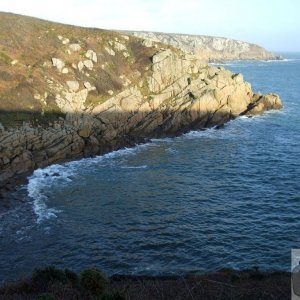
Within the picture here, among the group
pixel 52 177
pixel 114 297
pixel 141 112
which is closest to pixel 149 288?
pixel 114 297

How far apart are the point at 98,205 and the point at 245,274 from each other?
66.9 ft

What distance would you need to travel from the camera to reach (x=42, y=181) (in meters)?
54.0

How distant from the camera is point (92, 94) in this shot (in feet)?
255

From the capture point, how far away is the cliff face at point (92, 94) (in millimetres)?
62969

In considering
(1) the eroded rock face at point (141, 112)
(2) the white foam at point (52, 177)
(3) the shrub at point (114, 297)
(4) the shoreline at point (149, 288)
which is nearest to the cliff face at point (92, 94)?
(1) the eroded rock face at point (141, 112)

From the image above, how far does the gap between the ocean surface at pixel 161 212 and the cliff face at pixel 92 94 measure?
4508 millimetres

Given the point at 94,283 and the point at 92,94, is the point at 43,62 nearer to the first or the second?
the point at 92,94

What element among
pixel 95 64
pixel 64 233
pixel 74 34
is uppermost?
pixel 74 34

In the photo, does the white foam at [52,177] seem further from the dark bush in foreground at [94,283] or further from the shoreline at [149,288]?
the dark bush in foreground at [94,283]

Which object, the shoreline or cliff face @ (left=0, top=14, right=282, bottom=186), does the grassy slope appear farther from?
the shoreline

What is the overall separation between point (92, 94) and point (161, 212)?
127ft

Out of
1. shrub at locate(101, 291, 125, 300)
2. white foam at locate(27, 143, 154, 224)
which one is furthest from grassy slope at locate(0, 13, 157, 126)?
shrub at locate(101, 291, 125, 300)

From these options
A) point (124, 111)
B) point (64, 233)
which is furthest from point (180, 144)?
point (64, 233)

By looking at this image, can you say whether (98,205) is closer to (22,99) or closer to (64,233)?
(64,233)
